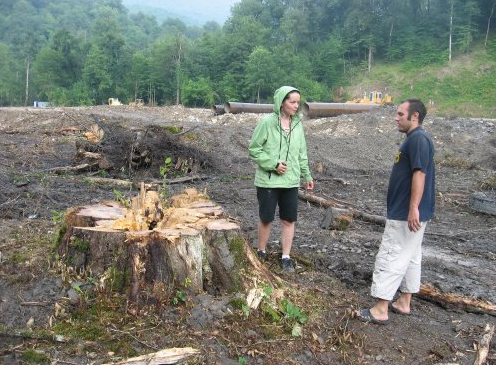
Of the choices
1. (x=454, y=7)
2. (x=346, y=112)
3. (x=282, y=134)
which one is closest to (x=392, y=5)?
(x=454, y=7)

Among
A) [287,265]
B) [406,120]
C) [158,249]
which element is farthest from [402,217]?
[158,249]

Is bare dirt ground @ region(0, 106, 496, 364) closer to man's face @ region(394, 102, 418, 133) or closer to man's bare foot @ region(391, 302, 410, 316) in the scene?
man's bare foot @ region(391, 302, 410, 316)

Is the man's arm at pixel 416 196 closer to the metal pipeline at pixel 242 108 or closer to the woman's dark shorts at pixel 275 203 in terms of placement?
the woman's dark shorts at pixel 275 203

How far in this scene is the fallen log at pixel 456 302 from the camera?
4.27 metres

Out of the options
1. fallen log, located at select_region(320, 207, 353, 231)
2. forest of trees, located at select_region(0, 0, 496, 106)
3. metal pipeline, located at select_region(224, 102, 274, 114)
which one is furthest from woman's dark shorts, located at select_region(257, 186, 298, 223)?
forest of trees, located at select_region(0, 0, 496, 106)

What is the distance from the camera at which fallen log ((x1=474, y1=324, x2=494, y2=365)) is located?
11.3ft

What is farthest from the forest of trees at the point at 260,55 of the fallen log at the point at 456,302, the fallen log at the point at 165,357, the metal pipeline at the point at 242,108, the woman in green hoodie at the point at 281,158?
the fallen log at the point at 165,357

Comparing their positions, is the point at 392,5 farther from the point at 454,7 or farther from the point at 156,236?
the point at 156,236

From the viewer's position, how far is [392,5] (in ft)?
227

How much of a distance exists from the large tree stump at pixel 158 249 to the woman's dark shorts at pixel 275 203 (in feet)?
1.95

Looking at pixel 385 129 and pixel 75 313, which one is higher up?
pixel 385 129

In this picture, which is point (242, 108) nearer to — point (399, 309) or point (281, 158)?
point (281, 158)

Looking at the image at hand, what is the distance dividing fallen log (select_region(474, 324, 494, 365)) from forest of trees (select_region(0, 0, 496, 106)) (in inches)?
2025

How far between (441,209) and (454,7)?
6034 cm
